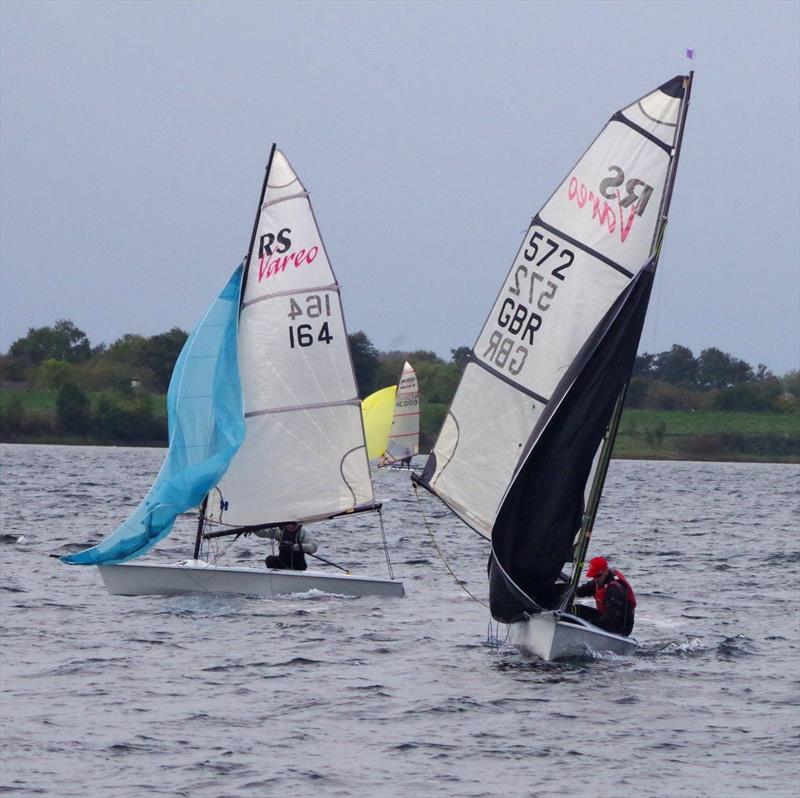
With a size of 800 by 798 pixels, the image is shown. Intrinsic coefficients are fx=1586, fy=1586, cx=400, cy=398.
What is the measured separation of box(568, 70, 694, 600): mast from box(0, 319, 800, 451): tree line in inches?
3058

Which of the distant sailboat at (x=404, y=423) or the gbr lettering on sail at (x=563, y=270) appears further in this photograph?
the distant sailboat at (x=404, y=423)

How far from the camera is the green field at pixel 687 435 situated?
10388 cm

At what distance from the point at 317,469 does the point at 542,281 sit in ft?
21.7

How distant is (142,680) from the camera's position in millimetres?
15312

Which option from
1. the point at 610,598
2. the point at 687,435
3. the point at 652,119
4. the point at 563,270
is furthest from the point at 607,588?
the point at 687,435

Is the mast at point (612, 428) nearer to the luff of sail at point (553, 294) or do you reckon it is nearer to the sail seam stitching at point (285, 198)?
the luff of sail at point (553, 294)

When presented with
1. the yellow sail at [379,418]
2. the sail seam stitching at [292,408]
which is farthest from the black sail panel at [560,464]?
the yellow sail at [379,418]

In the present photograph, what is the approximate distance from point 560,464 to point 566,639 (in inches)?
71.4

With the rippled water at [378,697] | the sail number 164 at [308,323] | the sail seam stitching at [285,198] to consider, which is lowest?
the rippled water at [378,697]

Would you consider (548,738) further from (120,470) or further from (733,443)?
(733,443)

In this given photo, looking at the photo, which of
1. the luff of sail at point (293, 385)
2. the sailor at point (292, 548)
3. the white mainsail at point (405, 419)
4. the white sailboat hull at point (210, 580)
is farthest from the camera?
the white mainsail at point (405, 419)

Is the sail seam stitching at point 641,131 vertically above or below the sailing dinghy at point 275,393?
above

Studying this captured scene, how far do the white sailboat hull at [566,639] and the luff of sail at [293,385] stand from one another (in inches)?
247

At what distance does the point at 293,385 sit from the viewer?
22562 millimetres
